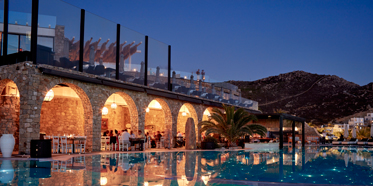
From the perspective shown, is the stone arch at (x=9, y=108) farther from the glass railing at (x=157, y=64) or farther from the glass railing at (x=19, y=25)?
the glass railing at (x=157, y=64)

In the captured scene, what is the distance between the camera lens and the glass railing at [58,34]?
1380cm

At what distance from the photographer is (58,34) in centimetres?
1463

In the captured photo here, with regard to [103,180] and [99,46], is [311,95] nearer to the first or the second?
[99,46]

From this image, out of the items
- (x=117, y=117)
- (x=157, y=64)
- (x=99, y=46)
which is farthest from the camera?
(x=117, y=117)

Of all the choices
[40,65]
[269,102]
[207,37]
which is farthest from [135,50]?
[269,102]

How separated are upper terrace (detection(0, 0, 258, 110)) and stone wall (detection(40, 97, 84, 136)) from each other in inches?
124

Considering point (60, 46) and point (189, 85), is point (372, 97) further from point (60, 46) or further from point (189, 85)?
point (60, 46)

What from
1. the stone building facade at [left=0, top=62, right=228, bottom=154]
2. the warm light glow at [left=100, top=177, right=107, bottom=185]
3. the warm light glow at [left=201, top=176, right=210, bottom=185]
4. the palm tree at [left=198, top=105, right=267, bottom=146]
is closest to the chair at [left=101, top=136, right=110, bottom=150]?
the stone building facade at [left=0, top=62, right=228, bottom=154]

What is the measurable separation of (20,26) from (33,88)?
3177 mm

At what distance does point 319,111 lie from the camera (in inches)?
2781

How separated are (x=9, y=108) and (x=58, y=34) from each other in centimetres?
374

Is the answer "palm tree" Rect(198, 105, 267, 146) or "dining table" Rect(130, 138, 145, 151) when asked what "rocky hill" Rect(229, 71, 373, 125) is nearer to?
"palm tree" Rect(198, 105, 267, 146)

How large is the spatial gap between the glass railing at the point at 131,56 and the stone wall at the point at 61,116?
3.21 m

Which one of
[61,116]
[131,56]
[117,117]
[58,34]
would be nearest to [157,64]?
[131,56]
